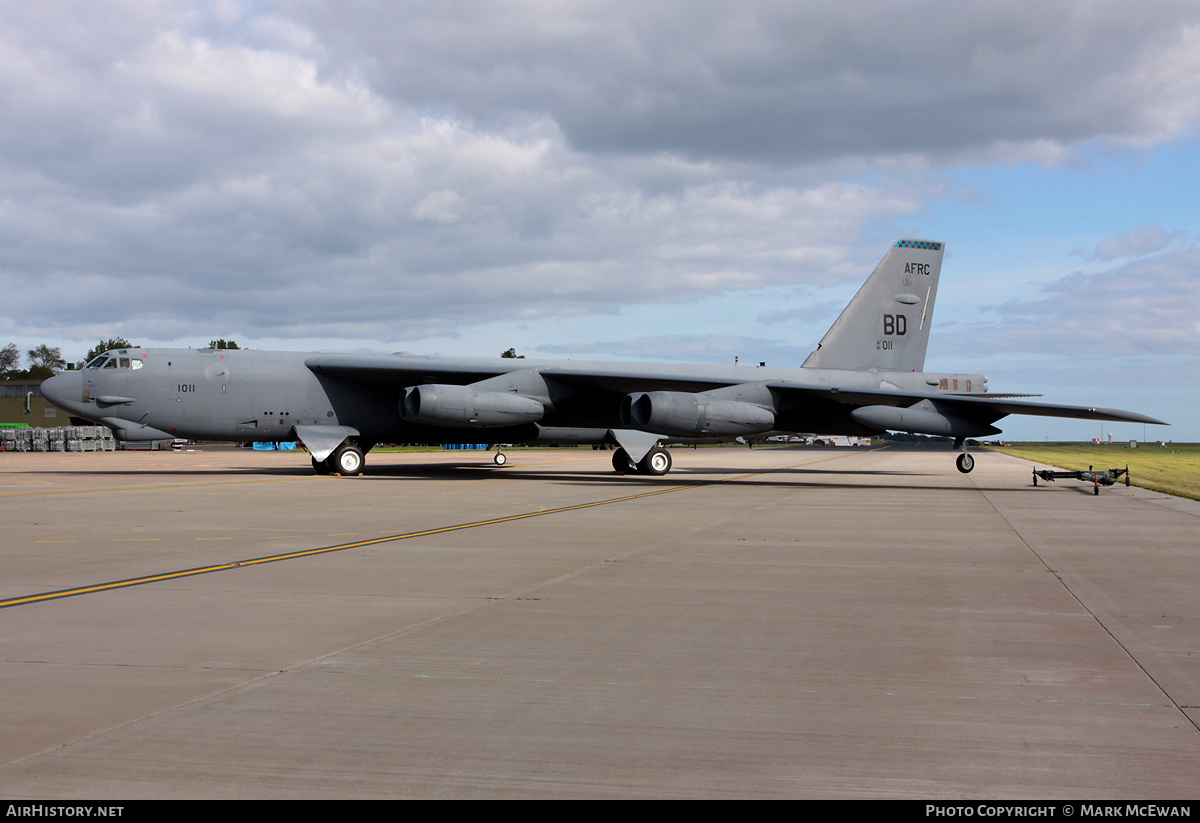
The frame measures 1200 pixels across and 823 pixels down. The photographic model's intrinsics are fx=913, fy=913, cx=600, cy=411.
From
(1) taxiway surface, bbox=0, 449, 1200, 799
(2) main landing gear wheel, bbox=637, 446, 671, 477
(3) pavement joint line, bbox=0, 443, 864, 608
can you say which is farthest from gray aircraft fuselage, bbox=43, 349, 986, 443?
(1) taxiway surface, bbox=0, 449, 1200, 799

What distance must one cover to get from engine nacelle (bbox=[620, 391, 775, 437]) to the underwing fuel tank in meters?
3.02

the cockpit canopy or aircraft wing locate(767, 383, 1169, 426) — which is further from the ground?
the cockpit canopy

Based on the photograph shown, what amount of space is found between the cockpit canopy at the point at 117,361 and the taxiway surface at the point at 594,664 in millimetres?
12727

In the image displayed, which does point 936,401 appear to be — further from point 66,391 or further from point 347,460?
point 66,391

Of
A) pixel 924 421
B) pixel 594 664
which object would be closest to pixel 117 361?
pixel 924 421

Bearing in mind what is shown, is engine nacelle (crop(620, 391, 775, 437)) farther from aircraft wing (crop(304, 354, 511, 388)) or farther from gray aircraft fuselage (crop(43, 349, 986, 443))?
aircraft wing (crop(304, 354, 511, 388))

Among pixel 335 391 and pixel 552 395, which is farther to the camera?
pixel 552 395

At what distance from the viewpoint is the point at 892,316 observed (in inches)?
1107

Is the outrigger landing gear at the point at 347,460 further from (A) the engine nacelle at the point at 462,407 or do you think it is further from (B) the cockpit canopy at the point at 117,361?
(B) the cockpit canopy at the point at 117,361

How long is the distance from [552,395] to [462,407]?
10.6ft

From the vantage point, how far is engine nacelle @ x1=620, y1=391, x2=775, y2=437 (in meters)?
23.9
